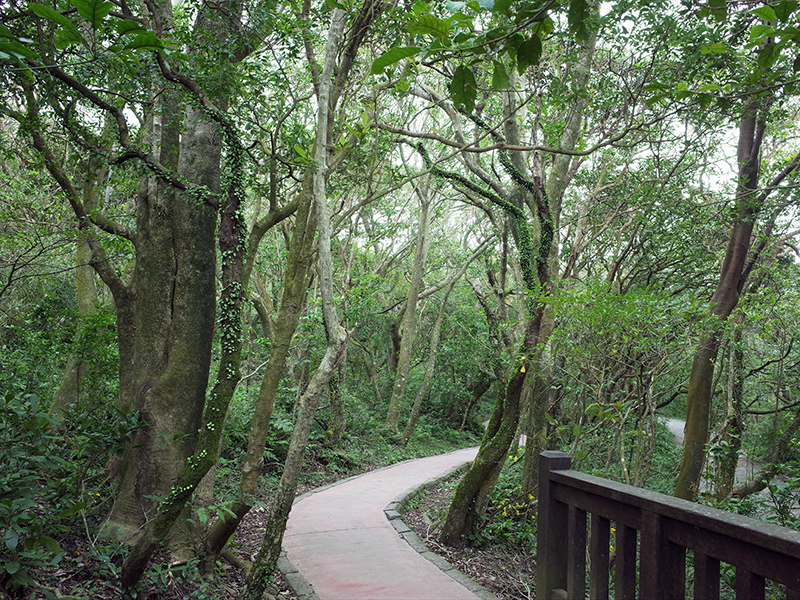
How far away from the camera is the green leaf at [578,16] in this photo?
1.72 metres

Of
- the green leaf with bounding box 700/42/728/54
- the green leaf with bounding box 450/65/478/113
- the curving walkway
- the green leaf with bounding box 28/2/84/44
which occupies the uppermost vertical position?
the green leaf with bounding box 700/42/728/54

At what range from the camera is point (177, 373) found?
4762mm

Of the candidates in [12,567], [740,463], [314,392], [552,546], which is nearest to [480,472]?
[314,392]

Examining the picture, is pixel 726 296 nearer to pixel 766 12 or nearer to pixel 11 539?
pixel 766 12

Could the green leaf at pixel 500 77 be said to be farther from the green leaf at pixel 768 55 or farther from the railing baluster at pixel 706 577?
the railing baluster at pixel 706 577

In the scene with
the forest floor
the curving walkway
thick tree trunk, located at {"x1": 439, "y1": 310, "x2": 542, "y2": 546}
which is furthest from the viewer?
thick tree trunk, located at {"x1": 439, "y1": 310, "x2": 542, "y2": 546}

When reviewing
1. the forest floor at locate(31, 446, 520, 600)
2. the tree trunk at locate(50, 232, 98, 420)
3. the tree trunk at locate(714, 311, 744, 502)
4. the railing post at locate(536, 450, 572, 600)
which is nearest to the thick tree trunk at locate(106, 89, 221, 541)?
the forest floor at locate(31, 446, 520, 600)

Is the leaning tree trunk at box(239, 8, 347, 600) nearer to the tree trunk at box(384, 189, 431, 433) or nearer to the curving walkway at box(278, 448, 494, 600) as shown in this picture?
the curving walkway at box(278, 448, 494, 600)

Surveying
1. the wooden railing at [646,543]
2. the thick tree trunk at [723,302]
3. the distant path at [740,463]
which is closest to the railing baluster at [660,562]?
the wooden railing at [646,543]

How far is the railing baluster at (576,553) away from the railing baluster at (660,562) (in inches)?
16.4

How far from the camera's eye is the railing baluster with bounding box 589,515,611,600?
2.28 metres

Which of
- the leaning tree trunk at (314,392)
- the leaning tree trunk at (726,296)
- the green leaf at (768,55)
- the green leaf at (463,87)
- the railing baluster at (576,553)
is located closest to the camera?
the green leaf at (463,87)

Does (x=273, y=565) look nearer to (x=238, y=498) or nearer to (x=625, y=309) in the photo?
(x=238, y=498)

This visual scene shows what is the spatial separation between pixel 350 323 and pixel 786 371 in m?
8.80
